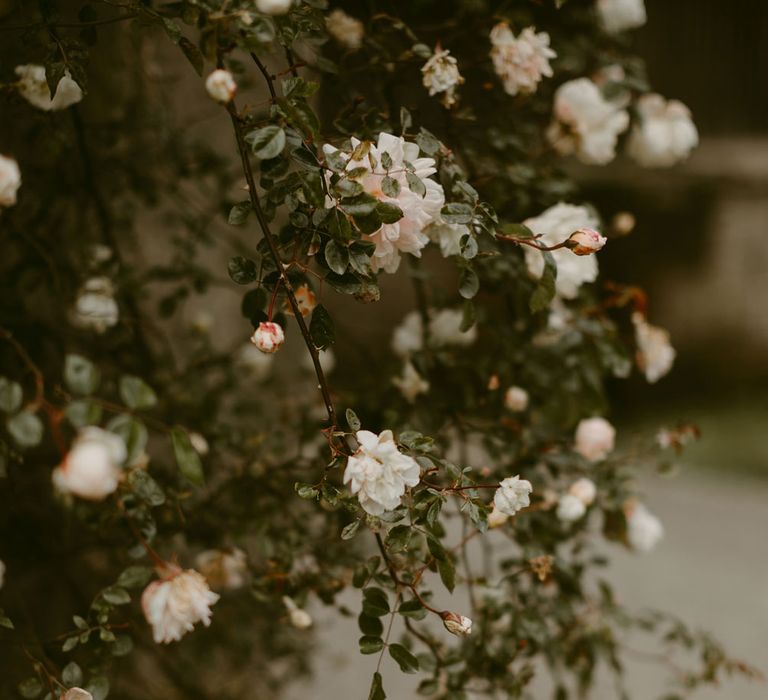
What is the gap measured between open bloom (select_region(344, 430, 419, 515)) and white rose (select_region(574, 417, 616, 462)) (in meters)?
0.43

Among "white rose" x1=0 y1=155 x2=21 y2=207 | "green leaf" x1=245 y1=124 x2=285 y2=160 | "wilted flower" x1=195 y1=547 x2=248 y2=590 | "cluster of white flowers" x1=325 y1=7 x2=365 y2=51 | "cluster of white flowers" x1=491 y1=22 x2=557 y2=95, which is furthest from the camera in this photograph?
"wilted flower" x1=195 y1=547 x2=248 y2=590

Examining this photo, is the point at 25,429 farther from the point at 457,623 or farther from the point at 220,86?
the point at 457,623

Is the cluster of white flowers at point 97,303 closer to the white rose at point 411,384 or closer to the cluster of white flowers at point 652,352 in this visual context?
the white rose at point 411,384

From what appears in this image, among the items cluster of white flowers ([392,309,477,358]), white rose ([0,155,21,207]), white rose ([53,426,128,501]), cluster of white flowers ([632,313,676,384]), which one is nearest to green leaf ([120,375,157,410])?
white rose ([53,426,128,501])

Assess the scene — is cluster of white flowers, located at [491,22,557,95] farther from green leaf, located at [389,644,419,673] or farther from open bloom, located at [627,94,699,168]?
green leaf, located at [389,644,419,673]

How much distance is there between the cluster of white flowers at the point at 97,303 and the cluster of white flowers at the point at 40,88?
0.27 metres

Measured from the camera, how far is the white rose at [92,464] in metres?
0.51

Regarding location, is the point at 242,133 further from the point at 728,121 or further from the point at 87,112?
the point at 728,121

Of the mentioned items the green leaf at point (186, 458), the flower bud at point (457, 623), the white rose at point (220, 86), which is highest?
the white rose at point (220, 86)

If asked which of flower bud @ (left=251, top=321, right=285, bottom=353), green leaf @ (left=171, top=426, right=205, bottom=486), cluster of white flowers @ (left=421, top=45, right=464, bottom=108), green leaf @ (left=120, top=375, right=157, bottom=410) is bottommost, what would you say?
green leaf @ (left=171, top=426, right=205, bottom=486)

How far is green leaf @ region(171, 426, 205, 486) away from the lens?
22.9 inches

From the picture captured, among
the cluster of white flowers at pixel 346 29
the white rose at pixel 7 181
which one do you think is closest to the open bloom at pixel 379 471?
the white rose at pixel 7 181

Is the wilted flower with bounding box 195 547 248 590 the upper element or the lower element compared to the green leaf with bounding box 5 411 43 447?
lower

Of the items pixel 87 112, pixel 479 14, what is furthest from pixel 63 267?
pixel 479 14
